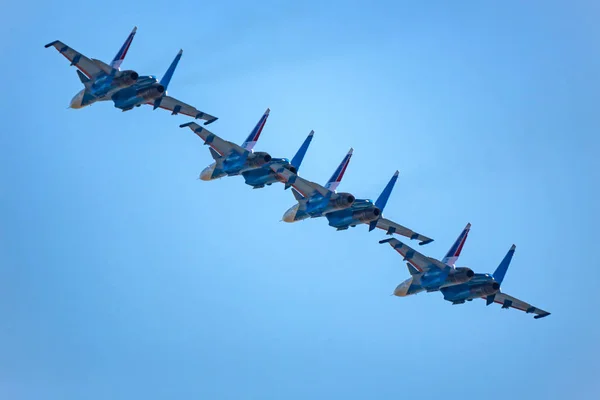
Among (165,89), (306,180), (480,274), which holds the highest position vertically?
(165,89)

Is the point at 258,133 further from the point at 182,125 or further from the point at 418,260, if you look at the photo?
the point at 418,260

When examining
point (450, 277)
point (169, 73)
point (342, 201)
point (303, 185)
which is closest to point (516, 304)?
point (450, 277)

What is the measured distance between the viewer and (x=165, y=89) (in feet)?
302

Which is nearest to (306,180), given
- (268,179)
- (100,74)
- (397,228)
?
(268,179)

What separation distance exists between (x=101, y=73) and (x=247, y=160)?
497 inches

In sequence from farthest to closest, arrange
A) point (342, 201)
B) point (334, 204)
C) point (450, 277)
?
point (450, 277), point (334, 204), point (342, 201)

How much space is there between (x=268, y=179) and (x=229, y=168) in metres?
3.10

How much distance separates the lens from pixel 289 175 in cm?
9412

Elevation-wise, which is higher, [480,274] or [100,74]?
[100,74]

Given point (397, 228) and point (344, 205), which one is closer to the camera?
point (344, 205)

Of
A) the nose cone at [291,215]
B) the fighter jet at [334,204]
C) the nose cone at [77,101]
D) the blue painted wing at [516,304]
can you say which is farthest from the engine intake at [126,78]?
the blue painted wing at [516,304]

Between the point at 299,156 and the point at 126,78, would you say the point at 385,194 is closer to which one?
the point at 299,156

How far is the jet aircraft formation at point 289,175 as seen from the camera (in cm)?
9231

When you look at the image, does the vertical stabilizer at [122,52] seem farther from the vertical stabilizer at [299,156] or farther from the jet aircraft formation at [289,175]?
the vertical stabilizer at [299,156]
